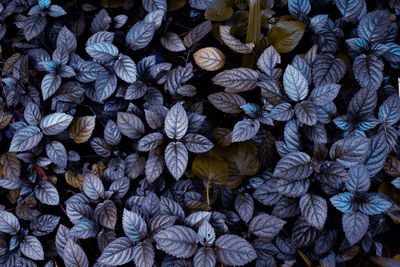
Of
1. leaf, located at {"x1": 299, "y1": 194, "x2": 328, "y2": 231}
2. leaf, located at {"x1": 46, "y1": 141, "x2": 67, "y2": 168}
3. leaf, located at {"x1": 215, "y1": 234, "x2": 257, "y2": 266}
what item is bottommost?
leaf, located at {"x1": 215, "y1": 234, "x2": 257, "y2": 266}

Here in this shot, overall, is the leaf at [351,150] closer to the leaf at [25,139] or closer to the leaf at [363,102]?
the leaf at [363,102]

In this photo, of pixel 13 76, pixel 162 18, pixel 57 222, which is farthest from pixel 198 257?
pixel 13 76

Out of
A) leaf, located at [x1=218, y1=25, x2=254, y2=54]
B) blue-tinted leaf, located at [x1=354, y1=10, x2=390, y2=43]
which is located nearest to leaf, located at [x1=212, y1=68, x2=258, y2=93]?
leaf, located at [x1=218, y1=25, x2=254, y2=54]

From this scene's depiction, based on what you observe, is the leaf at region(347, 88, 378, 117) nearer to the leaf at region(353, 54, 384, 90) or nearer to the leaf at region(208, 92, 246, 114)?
the leaf at region(353, 54, 384, 90)

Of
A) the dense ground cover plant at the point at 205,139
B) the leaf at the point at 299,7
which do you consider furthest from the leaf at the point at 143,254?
the leaf at the point at 299,7

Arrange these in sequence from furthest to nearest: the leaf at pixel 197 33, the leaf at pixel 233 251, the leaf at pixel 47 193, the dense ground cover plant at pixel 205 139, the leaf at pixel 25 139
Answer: the leaf at pixel 197 33
the leaf at pixel 47 193
the leaf at pixel 25 139
the dense ground cover plant at pixel 205 139
the leaf at pixel 233 251

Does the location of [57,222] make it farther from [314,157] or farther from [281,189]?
[314,157]

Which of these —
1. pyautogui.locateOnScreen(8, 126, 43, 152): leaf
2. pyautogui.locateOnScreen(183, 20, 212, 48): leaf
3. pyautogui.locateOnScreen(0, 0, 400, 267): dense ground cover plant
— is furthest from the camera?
pyautogui.locateOnScreen(183, 20, 212, 48): leaf
